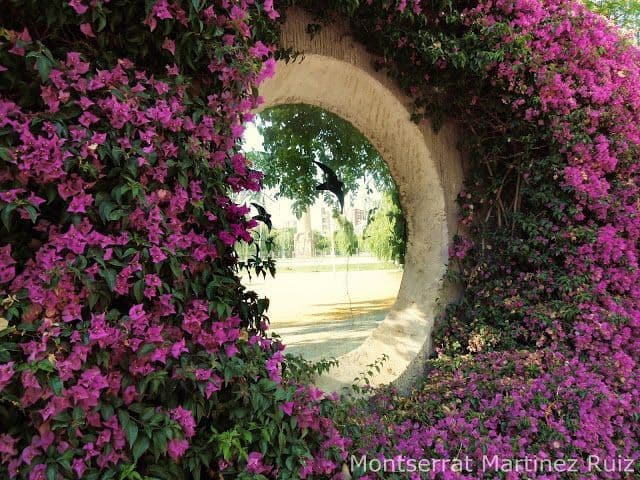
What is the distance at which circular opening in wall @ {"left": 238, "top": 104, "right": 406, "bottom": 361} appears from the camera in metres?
4.58

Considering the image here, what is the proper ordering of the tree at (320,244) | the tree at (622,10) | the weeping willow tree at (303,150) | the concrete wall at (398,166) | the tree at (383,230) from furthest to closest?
the tree at (320,244)
the tree at (622,10)
the tree at (383,230)
the weeping willow tree at (303,150)
the concrete wall at (398,166)

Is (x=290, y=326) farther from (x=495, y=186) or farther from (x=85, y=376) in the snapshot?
(x=85, y=376)

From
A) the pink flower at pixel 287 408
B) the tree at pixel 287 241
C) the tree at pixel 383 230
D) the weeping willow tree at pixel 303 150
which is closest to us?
the pink flower at pixel 287 408

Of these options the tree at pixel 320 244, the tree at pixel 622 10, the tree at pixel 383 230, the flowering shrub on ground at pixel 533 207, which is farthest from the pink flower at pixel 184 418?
the tree at pixel 320 244

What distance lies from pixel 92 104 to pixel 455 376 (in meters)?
2.17

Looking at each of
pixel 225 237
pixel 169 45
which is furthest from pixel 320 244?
pixel 169 45

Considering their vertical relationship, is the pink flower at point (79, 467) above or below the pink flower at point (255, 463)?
above

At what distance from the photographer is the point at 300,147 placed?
182 inches

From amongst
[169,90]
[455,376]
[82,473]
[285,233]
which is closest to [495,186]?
[455,376]

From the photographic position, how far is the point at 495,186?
120 inches

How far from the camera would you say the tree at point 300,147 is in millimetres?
4578

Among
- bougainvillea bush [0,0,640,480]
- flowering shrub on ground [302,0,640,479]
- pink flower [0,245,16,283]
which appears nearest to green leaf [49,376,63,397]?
bougainvillea bush [0,0,640,480]

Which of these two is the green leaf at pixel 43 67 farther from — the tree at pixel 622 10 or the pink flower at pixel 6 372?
the tree at pixel 622 10

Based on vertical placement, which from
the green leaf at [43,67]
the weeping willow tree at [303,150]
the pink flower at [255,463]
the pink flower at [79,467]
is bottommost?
the pink flower at [255,463]
